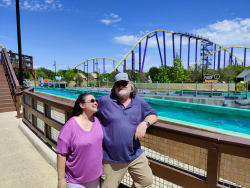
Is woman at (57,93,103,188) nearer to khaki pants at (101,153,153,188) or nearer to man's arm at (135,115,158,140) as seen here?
khaki pants at (101,153,153,188)

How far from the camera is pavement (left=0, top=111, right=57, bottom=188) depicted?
2769mm

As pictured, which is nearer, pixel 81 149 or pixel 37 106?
pixel 81 149

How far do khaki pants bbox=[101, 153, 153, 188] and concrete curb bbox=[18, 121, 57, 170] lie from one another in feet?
5.51

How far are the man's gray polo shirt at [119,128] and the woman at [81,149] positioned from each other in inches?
3.4

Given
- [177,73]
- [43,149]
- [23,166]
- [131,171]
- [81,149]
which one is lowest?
[23,166]

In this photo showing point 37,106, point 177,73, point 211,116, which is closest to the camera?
point 37,106

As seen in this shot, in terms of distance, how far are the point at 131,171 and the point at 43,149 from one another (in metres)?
2.46

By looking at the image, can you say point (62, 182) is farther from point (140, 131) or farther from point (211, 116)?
point (211, 116)

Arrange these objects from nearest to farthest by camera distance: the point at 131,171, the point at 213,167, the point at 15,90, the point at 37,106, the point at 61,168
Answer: the point at 213,167 < the point at 61,168 < the point at 131,171 < the point at 37,106 < the point at 15,90

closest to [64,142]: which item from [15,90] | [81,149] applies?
[81,149]

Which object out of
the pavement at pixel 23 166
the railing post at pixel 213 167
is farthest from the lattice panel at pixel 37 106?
the railing post at pixel 213 167

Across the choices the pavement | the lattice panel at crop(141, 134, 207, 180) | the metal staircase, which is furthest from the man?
the metal staircase

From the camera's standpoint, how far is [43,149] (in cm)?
364

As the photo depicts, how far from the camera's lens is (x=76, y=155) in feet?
5.40
